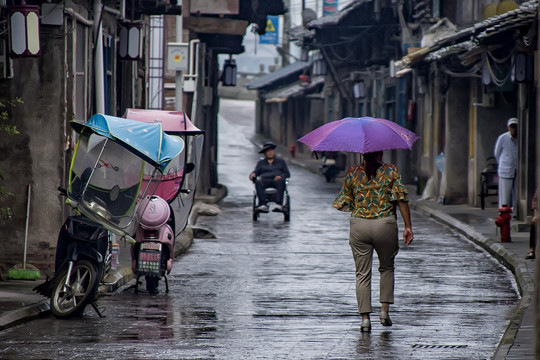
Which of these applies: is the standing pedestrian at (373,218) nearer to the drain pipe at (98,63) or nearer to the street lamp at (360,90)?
the drain pipe at (98,63)

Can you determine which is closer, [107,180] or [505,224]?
[107,180]

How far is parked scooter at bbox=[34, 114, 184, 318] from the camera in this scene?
10320 millimetres

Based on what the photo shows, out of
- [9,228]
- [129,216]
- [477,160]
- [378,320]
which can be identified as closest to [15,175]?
[9,228]

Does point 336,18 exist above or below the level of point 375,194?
above

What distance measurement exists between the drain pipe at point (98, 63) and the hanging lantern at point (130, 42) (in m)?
2.92

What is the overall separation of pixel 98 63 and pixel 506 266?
6168 mm

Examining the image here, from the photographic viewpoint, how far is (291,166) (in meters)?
50.3

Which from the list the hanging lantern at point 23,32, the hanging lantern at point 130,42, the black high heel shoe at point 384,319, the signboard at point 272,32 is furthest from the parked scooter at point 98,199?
the signboard at point 272,32

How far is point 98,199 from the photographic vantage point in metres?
11.0

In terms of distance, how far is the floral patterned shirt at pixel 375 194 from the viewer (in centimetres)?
984

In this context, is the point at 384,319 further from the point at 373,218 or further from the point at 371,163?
the point at 371,163

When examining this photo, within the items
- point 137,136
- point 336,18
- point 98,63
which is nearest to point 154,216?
point 137,136

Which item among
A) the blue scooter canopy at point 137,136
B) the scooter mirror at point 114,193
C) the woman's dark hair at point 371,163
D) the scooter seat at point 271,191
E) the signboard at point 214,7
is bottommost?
the scooter seat at point 271,191

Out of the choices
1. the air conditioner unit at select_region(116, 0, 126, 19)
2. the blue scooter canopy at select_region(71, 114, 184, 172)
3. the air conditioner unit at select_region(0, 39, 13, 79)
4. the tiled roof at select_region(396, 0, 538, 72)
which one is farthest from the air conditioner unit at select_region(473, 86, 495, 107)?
the blue scooter canopy at select_region(71, 114, 184, 172)
